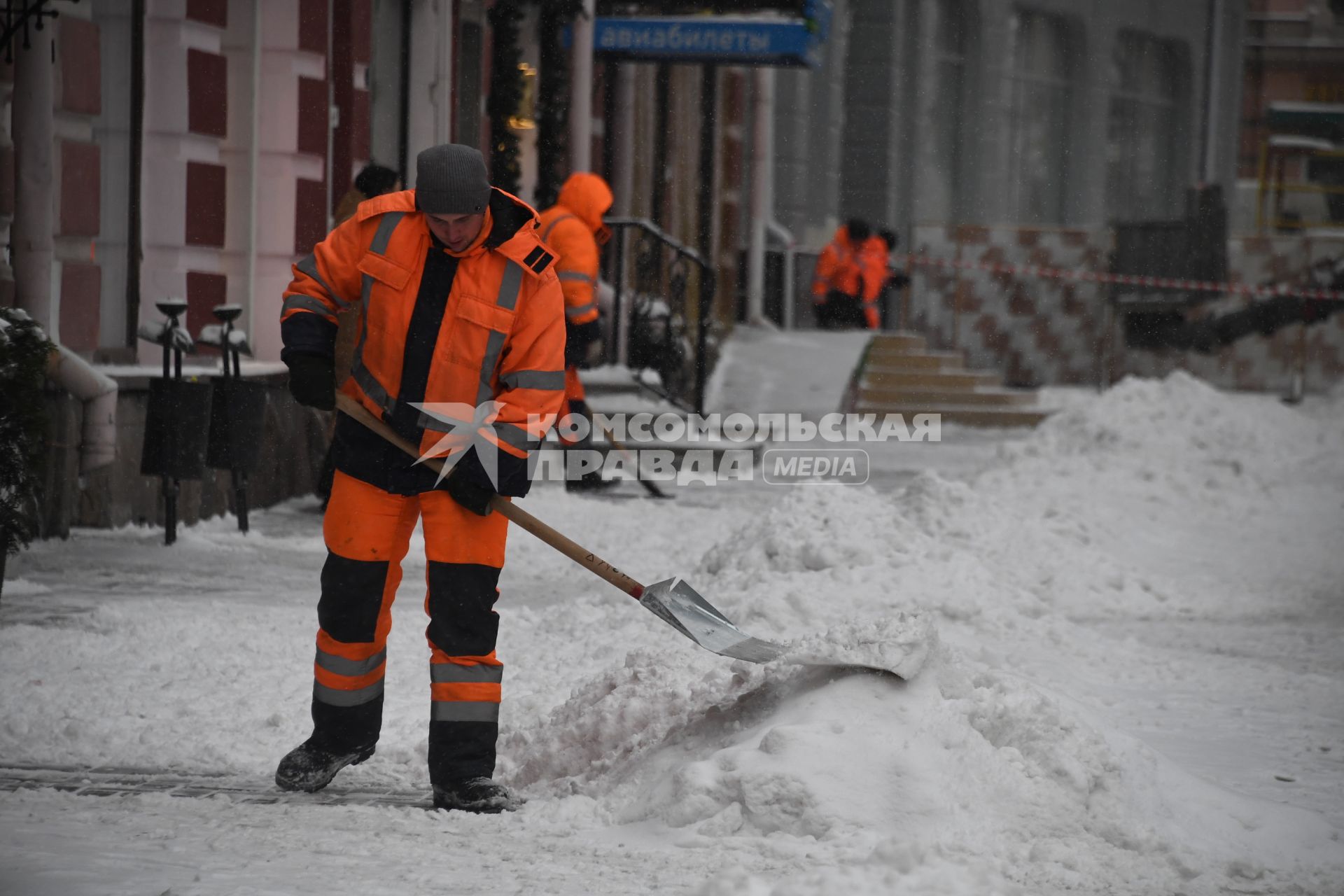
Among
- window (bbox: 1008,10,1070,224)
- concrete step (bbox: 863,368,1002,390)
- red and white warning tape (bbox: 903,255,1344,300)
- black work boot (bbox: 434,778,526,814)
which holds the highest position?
window (bbox: 1008,10,1070,224)

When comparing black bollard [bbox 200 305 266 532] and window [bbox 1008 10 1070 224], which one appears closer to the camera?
black bollard [bbox 200 305 266 532]

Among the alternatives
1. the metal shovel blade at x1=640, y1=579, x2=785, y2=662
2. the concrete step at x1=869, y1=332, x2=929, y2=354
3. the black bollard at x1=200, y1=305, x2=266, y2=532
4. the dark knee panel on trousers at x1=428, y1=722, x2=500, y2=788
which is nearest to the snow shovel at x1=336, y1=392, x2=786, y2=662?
the metal shovel blade at x1=640, y1=579, x2=785, y2=662

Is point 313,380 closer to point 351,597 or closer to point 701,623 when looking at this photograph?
point 351,597

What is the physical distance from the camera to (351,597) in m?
4.31

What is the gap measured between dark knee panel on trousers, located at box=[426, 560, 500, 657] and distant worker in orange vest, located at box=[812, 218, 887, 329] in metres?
14.2

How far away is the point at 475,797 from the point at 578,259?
17.5 ft

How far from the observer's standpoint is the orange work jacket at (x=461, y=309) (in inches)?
167

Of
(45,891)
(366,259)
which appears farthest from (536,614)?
(45,891)

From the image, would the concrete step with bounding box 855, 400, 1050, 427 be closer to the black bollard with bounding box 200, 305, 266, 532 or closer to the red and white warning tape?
the red and white warning tape

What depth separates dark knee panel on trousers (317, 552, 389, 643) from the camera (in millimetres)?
4297

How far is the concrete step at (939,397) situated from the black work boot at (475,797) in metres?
12.3

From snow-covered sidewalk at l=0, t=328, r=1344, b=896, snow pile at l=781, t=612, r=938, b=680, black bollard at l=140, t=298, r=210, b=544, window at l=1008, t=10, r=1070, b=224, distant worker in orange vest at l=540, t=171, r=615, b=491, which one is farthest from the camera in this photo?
window at l=1008, t=10, r=1070, b=224

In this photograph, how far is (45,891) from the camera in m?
3.27

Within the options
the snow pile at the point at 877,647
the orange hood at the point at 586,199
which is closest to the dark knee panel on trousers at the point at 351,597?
the snow pile at the point at 877,647
